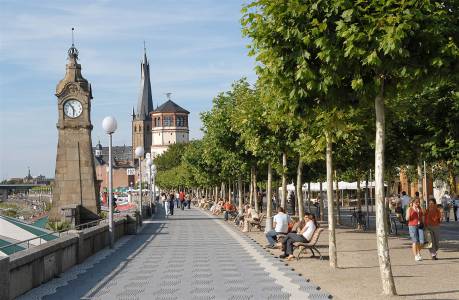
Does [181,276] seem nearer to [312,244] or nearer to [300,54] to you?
[312,244]

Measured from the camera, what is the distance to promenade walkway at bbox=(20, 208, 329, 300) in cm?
1211

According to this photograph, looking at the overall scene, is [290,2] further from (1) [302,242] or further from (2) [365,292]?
(1) [302,242]

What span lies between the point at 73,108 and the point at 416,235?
23.2 meters

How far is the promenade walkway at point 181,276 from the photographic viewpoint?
1211cm

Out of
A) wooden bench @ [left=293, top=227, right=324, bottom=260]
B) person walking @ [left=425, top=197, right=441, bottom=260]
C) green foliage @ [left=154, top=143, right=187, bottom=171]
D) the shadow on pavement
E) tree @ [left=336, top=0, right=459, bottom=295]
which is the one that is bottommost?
the shadow on pavement

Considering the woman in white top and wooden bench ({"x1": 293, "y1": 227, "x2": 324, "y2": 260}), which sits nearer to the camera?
wooden bench ({"x1": 293, "y1": 227, "x2": 324, "y2": 260})

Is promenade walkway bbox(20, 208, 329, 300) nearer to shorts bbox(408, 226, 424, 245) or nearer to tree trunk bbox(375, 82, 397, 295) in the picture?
tree trunk bbox(375, 82, 397, 295)

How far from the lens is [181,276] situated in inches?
577

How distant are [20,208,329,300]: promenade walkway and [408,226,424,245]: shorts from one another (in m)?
3.32

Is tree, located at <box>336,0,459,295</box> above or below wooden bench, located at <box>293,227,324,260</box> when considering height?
above

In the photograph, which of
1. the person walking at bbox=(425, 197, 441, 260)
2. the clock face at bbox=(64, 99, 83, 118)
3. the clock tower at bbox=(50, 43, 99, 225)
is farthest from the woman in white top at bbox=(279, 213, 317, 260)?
the clock face at bbox=(64, 99, 83, 118)

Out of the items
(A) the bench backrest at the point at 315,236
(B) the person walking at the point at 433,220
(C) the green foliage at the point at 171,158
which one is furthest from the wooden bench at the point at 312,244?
(C) the green foliage at the point at 171,158

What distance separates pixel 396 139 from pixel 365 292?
42.6 ft

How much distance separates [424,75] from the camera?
11.3 m
